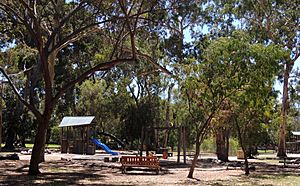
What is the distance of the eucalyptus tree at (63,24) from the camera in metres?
16.5

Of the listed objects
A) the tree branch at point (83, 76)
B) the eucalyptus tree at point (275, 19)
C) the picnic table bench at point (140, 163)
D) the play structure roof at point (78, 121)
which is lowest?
the picnic table bench at point (140, 163)

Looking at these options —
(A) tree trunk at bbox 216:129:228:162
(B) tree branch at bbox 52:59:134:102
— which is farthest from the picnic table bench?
(A) tree trunk at bbox 216:129:228:162

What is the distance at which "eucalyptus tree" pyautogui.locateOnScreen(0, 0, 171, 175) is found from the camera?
16.5 m

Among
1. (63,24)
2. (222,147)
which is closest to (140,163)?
(63,24)

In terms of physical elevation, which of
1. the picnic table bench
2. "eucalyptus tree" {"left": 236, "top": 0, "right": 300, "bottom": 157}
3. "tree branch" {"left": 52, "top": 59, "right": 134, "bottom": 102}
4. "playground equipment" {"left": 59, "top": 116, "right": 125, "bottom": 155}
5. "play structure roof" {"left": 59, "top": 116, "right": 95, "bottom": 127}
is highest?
"eucalyptus tree" {"left": 236, "top": 0, "right": 300, "bottom": 157}

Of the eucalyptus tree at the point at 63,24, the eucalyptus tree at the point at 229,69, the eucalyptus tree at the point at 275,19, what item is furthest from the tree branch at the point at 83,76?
the eucalyptus tree at the point at 275,19

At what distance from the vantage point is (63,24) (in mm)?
18297

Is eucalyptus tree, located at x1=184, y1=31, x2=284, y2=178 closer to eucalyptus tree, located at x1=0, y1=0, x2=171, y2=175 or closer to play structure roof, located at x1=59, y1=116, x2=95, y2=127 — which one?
eucalyptus tree, located at x1=0, y1=0, x2=171, y2=175

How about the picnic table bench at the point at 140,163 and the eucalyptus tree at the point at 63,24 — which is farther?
the picnic table bench at the point at 140,163

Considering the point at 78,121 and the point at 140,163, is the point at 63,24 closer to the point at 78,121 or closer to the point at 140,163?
the point at 140,163

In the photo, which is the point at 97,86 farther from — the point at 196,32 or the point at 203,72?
the point at 203,72

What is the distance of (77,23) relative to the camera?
22234 millimetres

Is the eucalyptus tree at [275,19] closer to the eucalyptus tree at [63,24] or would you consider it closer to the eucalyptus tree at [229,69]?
the eucalyptus tree at [63,24]

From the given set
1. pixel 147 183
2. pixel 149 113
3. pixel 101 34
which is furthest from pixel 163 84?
pixel 147 183
